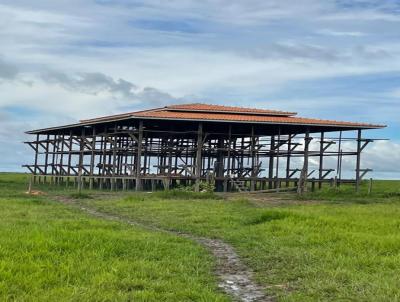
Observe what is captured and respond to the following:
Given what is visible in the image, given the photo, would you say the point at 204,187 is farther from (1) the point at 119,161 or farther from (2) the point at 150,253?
(2) the point at 150,253

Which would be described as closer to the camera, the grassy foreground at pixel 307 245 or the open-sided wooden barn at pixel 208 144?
the grassy foreground at pixel 307 245

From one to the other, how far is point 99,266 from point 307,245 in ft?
16.2

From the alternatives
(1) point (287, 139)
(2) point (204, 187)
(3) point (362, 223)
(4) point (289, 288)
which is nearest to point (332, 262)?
(4) point (289, 288)

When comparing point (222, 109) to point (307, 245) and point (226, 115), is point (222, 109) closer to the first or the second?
point (226, 115)

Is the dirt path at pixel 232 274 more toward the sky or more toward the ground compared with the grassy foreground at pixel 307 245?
more toward the ground

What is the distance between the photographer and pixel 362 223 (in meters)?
15.1

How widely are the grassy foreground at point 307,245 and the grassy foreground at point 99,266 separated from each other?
114cm

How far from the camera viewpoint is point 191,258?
995 centimetres

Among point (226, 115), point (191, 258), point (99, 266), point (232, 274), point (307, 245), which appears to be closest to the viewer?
point (99, 266)

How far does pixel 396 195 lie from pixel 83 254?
25262mm

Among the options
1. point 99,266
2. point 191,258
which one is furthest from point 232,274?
point 99,266

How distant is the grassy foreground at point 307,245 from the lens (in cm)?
807

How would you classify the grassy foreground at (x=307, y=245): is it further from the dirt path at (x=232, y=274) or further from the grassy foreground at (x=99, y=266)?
the grassy foreground at (x=99, y=266)

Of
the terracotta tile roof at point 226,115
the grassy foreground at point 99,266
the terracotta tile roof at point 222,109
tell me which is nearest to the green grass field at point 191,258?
the grassy foreground at point 99,266
